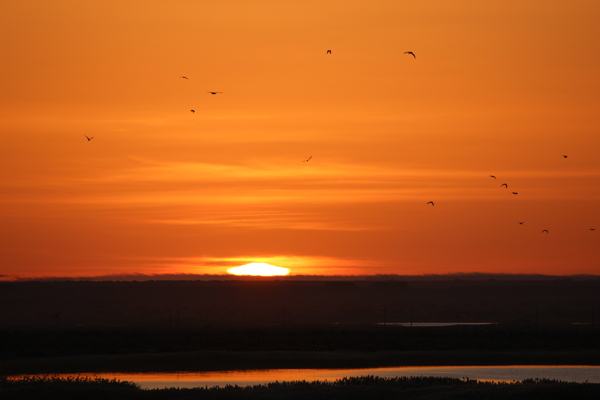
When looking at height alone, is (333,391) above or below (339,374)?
below

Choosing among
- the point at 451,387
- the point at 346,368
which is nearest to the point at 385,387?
the point at 451,387

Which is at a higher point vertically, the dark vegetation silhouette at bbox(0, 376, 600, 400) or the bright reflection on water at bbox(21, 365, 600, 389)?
the bright reflection on water at bbox(21, 365, 600, 389)

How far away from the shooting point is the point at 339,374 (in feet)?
159

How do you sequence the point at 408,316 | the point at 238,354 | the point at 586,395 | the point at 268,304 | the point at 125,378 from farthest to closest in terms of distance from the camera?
the point at 268,304
the point at 408,316
the point at 238,354
the point at 125,378
the point at 586,395

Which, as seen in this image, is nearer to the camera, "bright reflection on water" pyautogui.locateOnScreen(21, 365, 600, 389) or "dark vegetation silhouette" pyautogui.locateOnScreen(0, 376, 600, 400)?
"dark vegetation silhouette" pyautogui.locateOnScreen(0, 376, 600, 400)

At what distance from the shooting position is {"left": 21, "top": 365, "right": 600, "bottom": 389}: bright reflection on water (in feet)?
147

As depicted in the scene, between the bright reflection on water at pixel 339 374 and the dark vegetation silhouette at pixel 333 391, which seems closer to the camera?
the dark vegetation silhouette at pixel 333 391

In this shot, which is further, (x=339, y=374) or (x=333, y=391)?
(x=339, y=374)

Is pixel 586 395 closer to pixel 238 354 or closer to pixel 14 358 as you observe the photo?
pixel 238 354

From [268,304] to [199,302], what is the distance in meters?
20.3

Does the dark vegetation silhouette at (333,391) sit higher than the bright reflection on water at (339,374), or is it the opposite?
the bright reflection on water at (339,374)

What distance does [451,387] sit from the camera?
35.6 m

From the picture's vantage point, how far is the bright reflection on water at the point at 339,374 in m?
44.8

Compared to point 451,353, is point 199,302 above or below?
above
